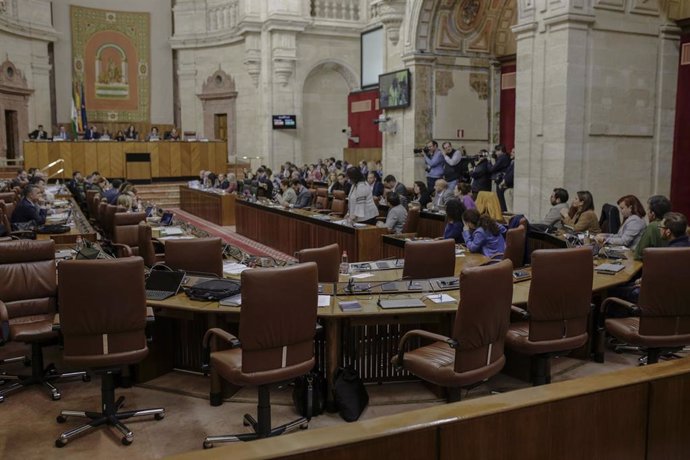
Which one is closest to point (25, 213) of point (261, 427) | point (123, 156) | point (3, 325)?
point (3, 325)

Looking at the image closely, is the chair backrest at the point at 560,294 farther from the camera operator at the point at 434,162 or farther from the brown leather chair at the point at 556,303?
the camera operator at the point at 434,162

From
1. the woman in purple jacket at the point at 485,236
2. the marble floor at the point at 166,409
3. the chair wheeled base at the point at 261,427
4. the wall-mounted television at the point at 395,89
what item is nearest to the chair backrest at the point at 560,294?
the marble floor at the point at 166,409

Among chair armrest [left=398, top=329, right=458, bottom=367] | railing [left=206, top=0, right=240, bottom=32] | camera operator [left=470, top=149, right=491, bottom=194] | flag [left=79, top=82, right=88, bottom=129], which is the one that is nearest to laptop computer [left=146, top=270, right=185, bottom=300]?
chair armrest [left=398, top=329, right=458, bottom=367]

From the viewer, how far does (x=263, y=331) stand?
11.2 feet

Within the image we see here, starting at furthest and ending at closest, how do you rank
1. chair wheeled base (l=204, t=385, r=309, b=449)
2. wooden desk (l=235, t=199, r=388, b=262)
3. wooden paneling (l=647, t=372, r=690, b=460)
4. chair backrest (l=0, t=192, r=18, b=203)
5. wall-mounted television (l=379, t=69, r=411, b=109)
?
wall-mounted television (l=379, t=69, r=411, b=109)
chair backrest (l=0, t=192, r=18, b=203)
wooden desk (l=235, t=199, r=388, b=262)
chair wheeled base (l=204, t=385, r=309, b=449)
wooden paneling (l=647, t=372, r=690, b=460)

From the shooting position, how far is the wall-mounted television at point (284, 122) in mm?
19797

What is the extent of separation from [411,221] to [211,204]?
7.58 m

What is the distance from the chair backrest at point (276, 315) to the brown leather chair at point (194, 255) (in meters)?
1.88

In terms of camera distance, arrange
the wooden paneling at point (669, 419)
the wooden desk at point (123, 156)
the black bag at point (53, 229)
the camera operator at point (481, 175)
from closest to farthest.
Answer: the wooden paneling at point (669, 419) < the black bag at point (53, 229) < the camera operator at point (481, 175) < the wooden desk at point (123, 156)

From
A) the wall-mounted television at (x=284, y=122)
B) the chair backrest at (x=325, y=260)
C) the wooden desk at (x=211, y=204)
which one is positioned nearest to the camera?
the chair backrest at (x=325, y=260)

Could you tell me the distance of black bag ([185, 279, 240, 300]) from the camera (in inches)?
166

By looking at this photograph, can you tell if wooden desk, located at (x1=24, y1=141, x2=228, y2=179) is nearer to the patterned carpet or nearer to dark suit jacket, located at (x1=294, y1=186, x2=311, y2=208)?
the patterned carpet

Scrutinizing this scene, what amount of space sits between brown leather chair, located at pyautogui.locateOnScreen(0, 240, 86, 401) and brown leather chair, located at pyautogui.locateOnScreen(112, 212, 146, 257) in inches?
73.5

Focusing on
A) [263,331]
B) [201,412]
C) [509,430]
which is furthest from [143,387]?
[509,430]
